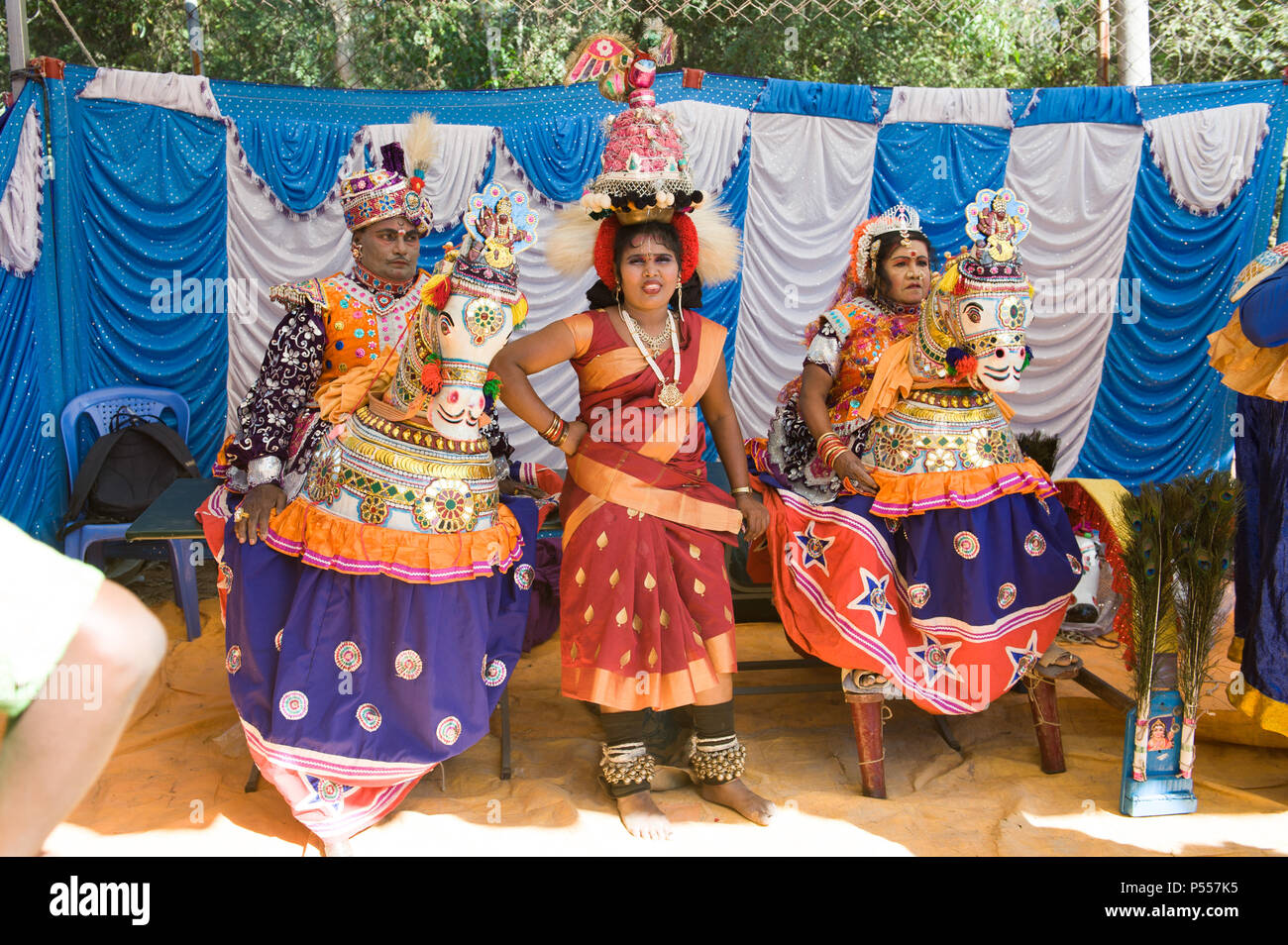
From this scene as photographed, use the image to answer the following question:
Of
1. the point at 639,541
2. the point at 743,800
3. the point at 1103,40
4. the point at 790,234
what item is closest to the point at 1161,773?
the point at 743,800

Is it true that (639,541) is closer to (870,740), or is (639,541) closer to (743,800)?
(743,800)

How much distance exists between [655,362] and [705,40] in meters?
8.27

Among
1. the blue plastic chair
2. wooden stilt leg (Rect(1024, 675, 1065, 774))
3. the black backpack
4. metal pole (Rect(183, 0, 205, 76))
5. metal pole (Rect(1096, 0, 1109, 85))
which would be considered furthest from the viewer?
metal pole (Rect(1096, 0, 1109, 85))

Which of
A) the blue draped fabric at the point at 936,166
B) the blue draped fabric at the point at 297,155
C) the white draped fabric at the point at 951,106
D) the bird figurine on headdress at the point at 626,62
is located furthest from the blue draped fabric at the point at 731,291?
the bird figurine on headdress at the point at 626,62

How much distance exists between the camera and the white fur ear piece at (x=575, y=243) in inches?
140

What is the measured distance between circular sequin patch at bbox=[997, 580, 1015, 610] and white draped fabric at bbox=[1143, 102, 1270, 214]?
4986mm

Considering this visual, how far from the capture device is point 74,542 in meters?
5.33

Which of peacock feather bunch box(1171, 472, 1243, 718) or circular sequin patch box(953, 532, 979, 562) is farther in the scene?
circular sequin patch box(953, 532, 979, 562)

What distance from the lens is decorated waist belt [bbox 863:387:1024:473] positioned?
12.1 ft

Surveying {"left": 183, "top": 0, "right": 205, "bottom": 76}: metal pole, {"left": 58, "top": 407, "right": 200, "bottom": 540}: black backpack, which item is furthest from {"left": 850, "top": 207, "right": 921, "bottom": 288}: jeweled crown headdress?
{"left": 183, "top": 0, "right": 205, "bottom": 76}: metal pole

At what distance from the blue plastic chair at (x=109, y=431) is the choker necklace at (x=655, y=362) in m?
2.72

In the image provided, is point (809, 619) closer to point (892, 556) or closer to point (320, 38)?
point (892, 556)

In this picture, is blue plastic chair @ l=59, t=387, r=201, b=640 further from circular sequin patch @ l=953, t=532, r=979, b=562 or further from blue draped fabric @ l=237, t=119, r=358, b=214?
circular sequin patch @ l=953, t=532, r=979, b=562

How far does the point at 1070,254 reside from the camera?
7.38 meters
